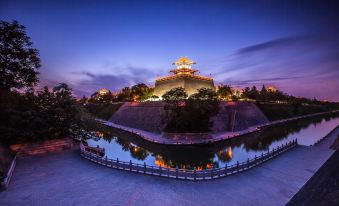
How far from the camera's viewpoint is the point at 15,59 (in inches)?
862

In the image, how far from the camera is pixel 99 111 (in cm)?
7575

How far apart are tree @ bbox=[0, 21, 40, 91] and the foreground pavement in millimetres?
10070

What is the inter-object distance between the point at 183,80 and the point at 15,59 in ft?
144

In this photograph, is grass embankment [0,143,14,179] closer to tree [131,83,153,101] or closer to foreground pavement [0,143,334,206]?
foreground pavement [0,143,334,206]

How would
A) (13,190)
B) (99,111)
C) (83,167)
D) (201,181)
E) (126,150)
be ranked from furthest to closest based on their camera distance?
1. (99,111)
2. (126,150)
3. (83,167)
4. (201,181)
5. (13,190)

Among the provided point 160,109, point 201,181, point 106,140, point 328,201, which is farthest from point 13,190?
point 160,109

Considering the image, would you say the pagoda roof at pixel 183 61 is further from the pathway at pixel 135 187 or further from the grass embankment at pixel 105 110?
the pathway at pixel 135 187

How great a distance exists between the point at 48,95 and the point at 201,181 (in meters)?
19.7

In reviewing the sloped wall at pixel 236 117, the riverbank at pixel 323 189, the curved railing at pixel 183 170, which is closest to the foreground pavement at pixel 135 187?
the curved railing at pixel 183 170

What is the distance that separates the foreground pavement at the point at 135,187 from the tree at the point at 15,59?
10.1 m

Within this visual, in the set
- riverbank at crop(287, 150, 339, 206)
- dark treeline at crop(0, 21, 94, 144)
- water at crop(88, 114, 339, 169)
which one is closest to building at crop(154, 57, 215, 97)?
water at crop(88, 114, 339, 169)

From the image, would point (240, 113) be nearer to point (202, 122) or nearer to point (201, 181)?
point (202, 122)

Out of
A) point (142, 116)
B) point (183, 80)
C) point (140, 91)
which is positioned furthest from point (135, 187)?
point (140, 91)

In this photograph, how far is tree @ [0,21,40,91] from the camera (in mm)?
20969
